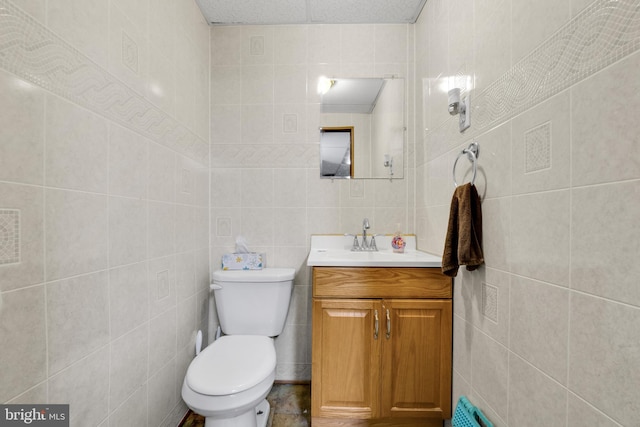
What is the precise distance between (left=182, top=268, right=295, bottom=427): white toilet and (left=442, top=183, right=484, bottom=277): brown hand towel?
87cm

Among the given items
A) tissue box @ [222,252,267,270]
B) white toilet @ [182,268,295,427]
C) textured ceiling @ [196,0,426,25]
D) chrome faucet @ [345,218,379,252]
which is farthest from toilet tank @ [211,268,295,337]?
textured ceiling @ [196,0,426,25]

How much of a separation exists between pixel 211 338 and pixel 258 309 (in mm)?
502

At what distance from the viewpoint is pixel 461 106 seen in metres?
1.16

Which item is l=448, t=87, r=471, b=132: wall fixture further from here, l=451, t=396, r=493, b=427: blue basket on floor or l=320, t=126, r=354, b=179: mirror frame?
l=451, t=396, r=493, b=427: blue basket on floor

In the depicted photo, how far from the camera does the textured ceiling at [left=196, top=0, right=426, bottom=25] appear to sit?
1607 mm

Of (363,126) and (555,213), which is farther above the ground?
(363,126)

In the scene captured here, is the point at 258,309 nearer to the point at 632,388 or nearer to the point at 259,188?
the point at 259,188

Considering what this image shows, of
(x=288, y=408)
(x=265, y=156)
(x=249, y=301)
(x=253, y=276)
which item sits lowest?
(x=288, y=408)

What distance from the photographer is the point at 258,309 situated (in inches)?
61.4

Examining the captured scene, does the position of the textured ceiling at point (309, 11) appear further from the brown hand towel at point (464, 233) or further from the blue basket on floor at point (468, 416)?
the blue basket on floor at point (468, 416)

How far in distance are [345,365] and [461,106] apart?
1.26 m

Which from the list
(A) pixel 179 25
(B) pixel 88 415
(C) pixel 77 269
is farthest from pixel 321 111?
(B) pixel 88 415

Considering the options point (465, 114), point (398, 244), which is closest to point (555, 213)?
point (465, 114)

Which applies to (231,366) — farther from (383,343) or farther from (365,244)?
(365,244)
